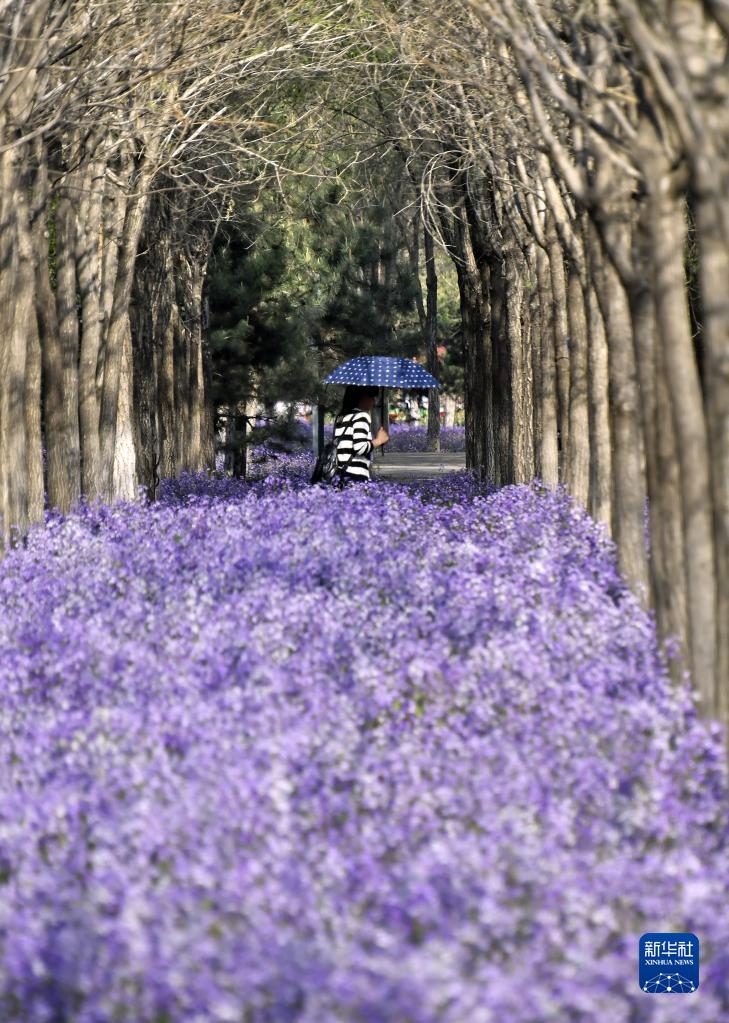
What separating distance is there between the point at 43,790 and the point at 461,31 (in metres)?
12.4

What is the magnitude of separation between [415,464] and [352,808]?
116 ft

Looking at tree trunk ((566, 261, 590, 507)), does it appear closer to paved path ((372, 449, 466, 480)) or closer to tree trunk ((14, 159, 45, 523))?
tree trunk ((14, 159, 45, 523))

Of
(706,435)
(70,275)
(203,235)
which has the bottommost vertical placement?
(706,435)

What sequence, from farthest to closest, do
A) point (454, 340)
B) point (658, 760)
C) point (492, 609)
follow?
point (454, 340), point (492, 609), point (658, 760)

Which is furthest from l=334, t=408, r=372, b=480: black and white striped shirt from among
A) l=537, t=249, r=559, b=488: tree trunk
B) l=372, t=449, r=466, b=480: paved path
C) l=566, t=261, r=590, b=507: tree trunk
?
l=372, t=449, r=466, b=480: paved path

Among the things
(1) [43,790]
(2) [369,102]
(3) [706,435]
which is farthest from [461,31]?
(1) [43,790]

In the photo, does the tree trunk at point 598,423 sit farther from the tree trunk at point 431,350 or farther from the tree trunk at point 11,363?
the tree trunk at point 431,350

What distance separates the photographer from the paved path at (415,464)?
112ft

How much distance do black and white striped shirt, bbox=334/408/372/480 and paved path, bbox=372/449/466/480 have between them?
14.3m

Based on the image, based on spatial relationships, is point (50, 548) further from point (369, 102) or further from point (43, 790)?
point (369, 102)

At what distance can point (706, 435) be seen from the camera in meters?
6.54

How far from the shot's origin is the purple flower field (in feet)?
11.8

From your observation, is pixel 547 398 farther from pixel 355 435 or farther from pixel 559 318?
pixel 355 435

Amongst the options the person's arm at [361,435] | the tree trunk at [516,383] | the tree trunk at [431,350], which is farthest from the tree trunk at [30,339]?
the tree trunk at [431,350]
